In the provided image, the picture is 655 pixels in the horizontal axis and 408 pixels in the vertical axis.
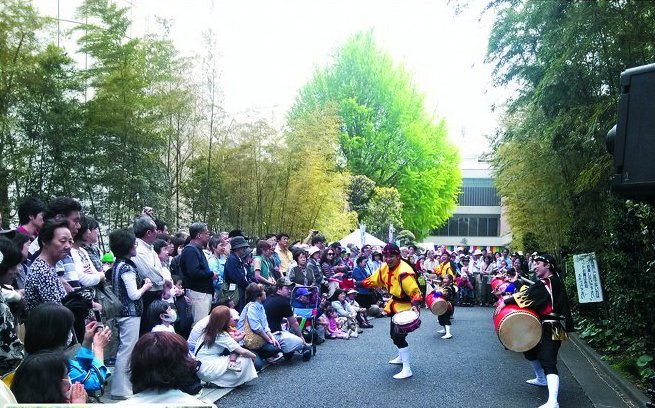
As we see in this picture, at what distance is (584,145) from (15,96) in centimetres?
811

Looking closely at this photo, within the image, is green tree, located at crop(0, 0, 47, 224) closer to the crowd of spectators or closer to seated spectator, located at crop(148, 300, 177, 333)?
the crowd of spectators

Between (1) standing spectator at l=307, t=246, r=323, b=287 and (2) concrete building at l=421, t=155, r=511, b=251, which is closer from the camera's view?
(1) standing spectator at l=307, t=246, r=323, b=287

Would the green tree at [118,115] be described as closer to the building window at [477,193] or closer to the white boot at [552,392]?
the white boot at [552,392]

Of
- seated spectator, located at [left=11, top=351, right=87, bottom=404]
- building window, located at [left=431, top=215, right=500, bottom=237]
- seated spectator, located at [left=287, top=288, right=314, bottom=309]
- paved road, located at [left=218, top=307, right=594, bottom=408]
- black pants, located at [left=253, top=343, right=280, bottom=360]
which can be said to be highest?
seated spectator, located at [left=11, top=351, right=87, bottom=404]

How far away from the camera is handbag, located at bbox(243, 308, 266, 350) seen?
7492 millimetres

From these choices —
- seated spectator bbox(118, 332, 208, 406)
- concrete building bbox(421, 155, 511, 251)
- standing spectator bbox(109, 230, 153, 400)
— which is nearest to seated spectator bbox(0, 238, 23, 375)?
seated spectator bbox(118, 332, 208, 406)

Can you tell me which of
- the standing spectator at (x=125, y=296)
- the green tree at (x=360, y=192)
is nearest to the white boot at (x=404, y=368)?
the standing spectator at (x=125, y=296)

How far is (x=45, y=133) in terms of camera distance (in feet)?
33.7

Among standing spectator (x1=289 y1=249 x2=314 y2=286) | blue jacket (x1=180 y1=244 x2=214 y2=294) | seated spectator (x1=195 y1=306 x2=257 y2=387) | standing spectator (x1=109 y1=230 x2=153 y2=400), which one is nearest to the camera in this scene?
standing spectator (x1=109 y1=230 x2=153 y2=400)

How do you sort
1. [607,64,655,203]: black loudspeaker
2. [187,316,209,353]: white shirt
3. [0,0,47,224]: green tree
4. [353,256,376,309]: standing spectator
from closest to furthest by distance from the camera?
[607,64,655,203]: black loudspeaker → [187,316,209,353]: white shirt → [0,0,47,224]: green tree → [353,256,376,309]: standing spectator

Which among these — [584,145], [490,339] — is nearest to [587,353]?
[490,339]

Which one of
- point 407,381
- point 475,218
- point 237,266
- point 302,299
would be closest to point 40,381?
point 407,381

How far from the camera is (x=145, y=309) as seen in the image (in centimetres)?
627

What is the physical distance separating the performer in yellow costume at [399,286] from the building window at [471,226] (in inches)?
1872
